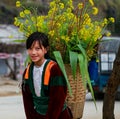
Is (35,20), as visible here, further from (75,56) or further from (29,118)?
(29,118)

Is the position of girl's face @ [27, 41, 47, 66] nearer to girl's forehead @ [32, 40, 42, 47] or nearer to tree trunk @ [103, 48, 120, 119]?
girl's forehead @ [32, 40, 42, 47]

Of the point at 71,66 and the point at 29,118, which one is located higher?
the point at 71,66

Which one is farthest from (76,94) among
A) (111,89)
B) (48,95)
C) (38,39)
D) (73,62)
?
(111,89)

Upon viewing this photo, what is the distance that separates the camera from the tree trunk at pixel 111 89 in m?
6.38

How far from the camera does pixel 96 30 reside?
4.52m

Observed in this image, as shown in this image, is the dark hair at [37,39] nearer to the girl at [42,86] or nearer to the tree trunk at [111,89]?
the girl at [42,86]

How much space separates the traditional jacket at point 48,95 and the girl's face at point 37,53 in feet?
0.19

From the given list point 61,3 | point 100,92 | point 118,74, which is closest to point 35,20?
point 61,3

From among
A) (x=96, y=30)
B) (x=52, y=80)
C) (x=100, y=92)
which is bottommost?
(x=100, y=92)

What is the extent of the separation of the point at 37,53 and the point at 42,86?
0.85 ft

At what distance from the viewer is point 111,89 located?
6543 mm

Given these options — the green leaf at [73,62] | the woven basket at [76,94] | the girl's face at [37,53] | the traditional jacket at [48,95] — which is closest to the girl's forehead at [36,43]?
the girl's face at [37,53]

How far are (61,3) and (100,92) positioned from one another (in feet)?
37.4

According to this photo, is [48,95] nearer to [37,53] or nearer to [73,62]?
[37,53]
